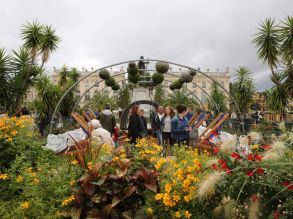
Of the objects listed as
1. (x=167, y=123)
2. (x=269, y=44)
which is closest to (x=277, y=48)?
(x=269, y=44)

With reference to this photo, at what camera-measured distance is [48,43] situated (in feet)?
52.3

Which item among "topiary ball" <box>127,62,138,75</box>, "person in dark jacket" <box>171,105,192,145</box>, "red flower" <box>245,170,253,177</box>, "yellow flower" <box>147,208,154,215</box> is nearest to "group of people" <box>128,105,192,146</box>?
"person in dark jacket" <box>171,105,192,145</box>

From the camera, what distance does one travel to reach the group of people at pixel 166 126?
6609mm

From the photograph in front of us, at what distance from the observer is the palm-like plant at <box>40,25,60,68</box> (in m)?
15.8

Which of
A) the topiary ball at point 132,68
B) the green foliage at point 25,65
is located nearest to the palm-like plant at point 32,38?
the green foliage at point 25,65

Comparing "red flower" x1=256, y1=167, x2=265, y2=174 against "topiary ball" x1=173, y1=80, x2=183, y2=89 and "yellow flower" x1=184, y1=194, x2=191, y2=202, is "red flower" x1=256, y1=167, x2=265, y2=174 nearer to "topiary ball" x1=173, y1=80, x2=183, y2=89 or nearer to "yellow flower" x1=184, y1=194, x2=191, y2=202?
"yellow flower" x1=184, y1=194, x2=191, y2=202

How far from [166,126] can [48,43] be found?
34.3 ft

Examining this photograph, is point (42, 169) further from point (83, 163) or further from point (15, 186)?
point (83, 163)

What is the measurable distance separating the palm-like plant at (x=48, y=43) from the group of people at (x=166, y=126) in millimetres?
8921

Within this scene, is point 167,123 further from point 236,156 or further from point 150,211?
point 236,156

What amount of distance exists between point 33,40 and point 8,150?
12.1 meters

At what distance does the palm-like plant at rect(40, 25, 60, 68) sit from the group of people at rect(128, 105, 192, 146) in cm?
892

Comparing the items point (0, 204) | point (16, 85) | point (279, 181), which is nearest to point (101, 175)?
point (0, 204)

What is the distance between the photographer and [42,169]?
127 inches
